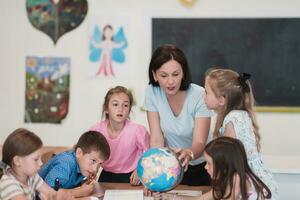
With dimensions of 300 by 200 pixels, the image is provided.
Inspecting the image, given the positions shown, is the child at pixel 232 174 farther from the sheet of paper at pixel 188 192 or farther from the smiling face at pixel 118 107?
the smiling face at pixel 118 107

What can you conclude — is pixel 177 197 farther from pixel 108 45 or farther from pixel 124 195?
pixel 108 45

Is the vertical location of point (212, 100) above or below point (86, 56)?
below

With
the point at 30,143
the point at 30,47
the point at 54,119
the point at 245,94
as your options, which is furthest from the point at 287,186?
the point at 30,47

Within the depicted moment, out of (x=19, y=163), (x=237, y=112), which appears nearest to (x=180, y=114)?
(x=237, y=112)

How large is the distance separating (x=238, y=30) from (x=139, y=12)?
1.04 meters

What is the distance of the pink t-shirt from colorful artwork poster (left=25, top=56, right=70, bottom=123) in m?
2.00

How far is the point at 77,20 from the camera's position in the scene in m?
4.57

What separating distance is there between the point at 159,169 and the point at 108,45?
2.79m

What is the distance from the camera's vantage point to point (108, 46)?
458 centimetres

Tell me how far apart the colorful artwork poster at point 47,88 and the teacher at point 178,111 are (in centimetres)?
212

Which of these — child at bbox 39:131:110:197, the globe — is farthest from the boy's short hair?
the globe

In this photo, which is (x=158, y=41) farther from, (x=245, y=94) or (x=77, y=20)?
(x=245, y=94)

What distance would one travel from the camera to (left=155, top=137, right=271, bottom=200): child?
6.56 ft

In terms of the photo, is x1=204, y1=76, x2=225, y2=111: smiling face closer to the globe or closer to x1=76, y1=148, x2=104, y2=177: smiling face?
the globe
